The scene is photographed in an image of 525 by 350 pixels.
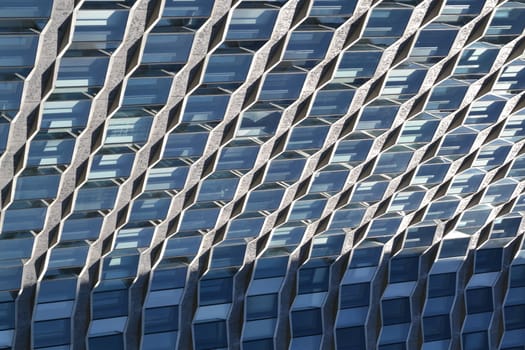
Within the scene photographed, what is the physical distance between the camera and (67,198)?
54.8m

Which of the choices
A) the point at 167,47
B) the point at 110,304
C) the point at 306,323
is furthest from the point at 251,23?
the point at 306,323

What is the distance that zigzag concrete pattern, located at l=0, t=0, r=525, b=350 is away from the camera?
50.2 metres

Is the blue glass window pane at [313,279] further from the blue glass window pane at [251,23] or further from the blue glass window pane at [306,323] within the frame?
the blue glass window pane at [251,23]

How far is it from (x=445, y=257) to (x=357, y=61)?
19275mm

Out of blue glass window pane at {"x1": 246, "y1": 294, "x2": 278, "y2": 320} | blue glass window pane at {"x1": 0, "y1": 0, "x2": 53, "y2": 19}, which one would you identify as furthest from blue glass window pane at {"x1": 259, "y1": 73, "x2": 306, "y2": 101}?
blue glass window pane at {"x1": 246, "y1": 294, "x2": 278, "y2": 320}

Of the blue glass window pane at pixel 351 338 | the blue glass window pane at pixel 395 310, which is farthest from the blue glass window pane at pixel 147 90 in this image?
the blue glass window pane at pixel 395 310

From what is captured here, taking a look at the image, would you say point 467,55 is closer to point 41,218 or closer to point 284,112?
point 284,112

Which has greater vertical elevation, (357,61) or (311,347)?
(357,61)

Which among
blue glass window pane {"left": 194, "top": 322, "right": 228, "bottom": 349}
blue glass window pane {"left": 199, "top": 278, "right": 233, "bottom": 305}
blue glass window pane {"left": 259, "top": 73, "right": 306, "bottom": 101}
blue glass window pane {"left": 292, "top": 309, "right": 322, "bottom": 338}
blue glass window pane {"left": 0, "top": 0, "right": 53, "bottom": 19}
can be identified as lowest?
blue glass window pane {"left": 292, "top": 309, "right": 322, "bottom": 338}

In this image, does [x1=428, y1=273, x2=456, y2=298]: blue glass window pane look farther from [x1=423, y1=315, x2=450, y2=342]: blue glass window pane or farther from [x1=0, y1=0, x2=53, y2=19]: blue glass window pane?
[x1=0, y1=0, x2=53, y2=19]: blue glass window pane

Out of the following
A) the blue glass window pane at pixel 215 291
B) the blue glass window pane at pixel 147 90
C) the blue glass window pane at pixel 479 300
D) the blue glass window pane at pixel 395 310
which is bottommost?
the blue glass window pane at pixel 479 300

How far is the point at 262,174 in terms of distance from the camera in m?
59.3

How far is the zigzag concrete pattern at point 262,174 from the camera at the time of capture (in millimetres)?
50219

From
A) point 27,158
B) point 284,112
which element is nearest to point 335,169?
point 284,112
